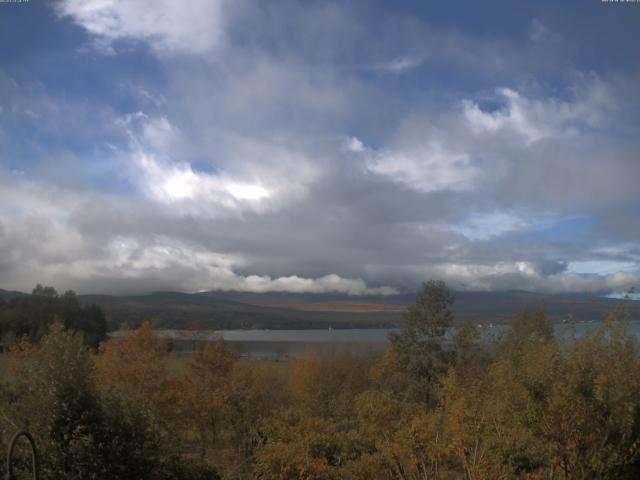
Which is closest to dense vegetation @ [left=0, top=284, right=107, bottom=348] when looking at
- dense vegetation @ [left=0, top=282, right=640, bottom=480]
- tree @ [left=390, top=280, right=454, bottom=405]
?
Answer: tree @ [left=390, top=280, right=454, bottom=405]

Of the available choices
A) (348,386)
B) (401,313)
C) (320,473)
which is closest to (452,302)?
(401,313)

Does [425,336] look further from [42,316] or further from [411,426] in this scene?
[42,316]

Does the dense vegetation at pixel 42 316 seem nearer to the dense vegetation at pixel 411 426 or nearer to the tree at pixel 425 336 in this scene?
the tree at pixel 425 336

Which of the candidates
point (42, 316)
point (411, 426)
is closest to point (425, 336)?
point (411, 426)

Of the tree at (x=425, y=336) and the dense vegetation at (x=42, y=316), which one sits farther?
the dense vegetation at (x=42, y=316)

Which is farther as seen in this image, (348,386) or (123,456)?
(348,386)

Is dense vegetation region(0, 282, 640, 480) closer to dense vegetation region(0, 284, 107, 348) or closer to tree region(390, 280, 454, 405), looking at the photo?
tree region(390, 280, 454, 405)

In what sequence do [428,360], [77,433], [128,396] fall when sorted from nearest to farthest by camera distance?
[77,433]
[128,396]
[428,360]

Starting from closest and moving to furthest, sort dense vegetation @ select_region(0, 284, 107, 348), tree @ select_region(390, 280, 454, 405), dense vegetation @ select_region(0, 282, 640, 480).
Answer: dense vegetation @ select_region(0, 282, 640, 480)
tree @ select_region(390, 280, 454, 405)
dense vegetation @ select_region(0, 284, 107, 348)

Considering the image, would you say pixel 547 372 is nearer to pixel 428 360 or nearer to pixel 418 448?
pixel 418 448

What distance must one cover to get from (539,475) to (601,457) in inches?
73.5

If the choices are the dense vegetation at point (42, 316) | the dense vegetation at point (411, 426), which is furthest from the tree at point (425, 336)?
the dense vegetation at point (42, 316)

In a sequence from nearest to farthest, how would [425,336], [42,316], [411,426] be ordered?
[411,426], [425,336], [42,316]

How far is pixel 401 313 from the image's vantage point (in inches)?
1844
